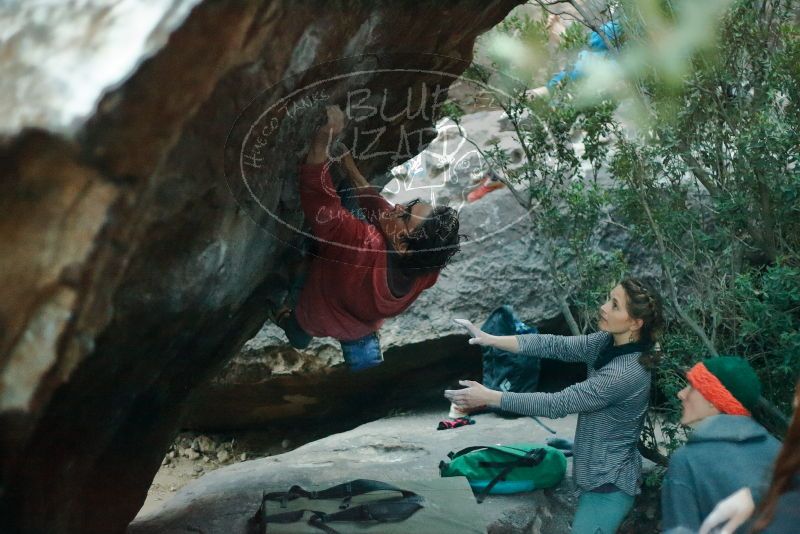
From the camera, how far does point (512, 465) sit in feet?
15.3

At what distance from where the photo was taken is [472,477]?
4.65 m

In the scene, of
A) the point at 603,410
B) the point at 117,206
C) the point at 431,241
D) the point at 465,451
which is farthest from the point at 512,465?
the point at 117,206

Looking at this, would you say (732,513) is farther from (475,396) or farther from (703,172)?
(703,172)

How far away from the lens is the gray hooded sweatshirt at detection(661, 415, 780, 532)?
2.95 meters

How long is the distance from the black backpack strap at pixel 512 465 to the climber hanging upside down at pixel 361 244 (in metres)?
1.21

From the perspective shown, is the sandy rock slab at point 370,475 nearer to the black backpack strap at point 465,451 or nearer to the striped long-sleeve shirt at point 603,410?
the black backpack strap at point 465,451

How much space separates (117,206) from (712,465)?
83.3 inches

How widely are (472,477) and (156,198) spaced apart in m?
2.72

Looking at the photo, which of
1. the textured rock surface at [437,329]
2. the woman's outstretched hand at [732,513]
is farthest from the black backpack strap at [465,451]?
the woman's outstretched hand at [732,513]

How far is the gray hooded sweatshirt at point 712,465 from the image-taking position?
2953mm

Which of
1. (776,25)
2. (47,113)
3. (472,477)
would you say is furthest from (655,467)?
(47,113)

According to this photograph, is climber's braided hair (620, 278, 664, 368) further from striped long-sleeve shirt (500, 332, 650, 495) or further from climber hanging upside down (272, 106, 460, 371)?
climber hanging upside down (272, 106, 460, 371)

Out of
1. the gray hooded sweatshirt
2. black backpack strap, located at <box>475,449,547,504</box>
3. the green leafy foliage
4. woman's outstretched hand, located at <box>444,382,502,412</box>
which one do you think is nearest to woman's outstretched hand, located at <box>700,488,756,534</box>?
the gray hooded sweatshirt

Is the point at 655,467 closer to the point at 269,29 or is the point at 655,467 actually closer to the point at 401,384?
the point at 401,384
